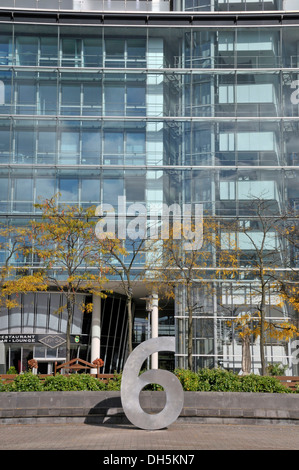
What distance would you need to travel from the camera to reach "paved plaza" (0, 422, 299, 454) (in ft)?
48.3

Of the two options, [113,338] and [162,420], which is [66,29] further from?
[162,420]

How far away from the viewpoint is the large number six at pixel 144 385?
17.9m

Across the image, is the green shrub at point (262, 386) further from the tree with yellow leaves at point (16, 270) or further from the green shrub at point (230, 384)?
the tree with yellow leaves at point (16, 270)

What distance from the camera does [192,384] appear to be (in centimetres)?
2127

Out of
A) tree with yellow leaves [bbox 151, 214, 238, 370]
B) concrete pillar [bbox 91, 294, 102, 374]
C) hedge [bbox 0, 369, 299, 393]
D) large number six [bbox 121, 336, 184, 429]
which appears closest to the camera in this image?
large number six [bbox 121, 336, 184, 429]

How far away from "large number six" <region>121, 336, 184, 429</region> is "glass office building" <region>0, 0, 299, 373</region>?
2457 centimetres

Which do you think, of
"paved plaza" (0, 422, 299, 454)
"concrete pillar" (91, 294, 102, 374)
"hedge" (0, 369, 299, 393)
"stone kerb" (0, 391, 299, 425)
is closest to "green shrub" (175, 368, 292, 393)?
"hedge" (0, 369, 299, 393)

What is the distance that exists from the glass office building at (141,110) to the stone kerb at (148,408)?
2253cm

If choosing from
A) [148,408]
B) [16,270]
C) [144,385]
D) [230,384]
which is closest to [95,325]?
[16,270]

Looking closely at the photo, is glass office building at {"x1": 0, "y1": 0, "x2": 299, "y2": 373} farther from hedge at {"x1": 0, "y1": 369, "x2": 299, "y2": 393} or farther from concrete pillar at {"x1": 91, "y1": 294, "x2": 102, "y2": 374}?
hedge at {"x1": 0, "y1": 369, "x2": 299, "y2": 393}

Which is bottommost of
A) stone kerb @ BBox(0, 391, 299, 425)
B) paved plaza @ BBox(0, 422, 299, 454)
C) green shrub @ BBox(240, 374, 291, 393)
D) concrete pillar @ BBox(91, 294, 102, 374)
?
paved plaza @ BBox(0, 422, 299, 454)

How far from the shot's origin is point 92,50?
152 ft
